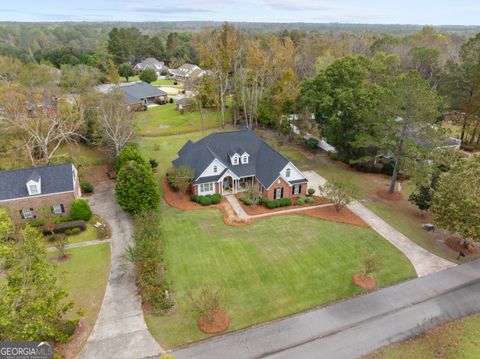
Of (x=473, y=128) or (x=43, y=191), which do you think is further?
(x=473, y=128)

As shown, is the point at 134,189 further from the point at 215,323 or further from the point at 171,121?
the point at 171,121

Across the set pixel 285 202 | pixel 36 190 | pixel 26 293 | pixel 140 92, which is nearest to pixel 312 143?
pixel 285 202

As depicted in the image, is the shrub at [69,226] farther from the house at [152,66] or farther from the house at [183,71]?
the house at [152,66]

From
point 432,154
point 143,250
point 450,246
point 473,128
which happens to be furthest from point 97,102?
point 473,128

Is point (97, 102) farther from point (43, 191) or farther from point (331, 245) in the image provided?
point (331, 245)

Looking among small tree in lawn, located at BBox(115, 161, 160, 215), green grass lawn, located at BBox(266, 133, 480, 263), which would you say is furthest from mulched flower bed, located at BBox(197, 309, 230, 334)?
green grass lawn, located at BBox(266, 133, 480, 263)
